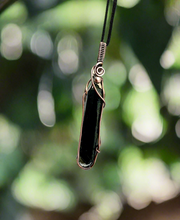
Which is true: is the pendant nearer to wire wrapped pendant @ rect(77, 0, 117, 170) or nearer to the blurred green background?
wire wrapped pendant @ rect(77, 0, 117, 170)

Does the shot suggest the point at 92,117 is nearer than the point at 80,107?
Yes

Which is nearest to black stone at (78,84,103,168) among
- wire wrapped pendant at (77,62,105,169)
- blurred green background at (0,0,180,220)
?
wire wrapped pendant at (77,62,105,169)

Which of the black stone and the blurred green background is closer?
the black stone

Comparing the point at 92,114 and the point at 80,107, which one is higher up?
the point at 80,107

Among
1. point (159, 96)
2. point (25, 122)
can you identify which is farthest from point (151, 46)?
point (25, 122)

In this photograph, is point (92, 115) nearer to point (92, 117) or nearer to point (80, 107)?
point (92, 117)

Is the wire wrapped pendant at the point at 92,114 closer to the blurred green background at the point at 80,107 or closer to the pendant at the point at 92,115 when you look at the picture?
the pendant at the point at 92,115

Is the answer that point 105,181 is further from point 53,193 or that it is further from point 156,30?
point 156,30

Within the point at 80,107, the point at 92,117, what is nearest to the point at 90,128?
the point at 92,117
